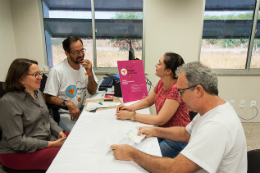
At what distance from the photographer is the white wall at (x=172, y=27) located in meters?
2.79

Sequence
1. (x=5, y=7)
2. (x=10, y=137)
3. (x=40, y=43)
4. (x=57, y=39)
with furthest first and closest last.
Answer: (x=57, y=39) → (x=40, y=43) → (x=5, y=7) → (x=10, y=137)

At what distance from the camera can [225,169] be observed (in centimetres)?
80

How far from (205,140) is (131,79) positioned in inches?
48.3

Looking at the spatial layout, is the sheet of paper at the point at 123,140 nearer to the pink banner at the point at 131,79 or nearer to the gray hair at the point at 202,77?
the gray hair at the point at 202,77

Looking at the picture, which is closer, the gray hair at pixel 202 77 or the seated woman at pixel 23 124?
the gray hair at pixel 202 77

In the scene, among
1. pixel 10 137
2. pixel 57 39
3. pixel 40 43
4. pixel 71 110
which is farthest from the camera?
pixel 57 39

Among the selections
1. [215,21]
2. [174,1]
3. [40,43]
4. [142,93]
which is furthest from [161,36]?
[40,43]

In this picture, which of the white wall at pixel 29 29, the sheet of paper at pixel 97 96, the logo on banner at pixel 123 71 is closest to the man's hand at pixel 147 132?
the logo on banner at pixel 123 71

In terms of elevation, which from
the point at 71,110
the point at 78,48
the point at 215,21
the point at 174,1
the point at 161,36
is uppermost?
the point at 174,1

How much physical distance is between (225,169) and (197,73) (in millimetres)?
487

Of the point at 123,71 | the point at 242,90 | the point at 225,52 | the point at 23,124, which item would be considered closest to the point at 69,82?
the point at 123,71

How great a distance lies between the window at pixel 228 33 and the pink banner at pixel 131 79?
5.65 feet

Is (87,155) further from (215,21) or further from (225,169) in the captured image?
(215,21)

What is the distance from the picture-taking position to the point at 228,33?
307 cm
